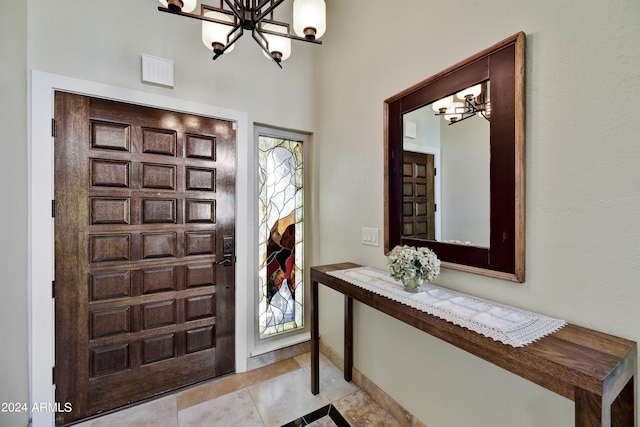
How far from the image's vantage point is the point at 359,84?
212 centimetres

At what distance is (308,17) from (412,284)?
145 centimetres

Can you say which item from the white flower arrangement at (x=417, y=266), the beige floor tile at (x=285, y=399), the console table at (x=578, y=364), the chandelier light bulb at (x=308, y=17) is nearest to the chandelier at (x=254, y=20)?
the chandelier light bulb at (x=308, y=17)

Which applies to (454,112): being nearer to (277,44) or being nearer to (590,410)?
(277,44)

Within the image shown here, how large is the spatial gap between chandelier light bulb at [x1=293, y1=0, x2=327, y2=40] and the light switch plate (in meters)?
1.29

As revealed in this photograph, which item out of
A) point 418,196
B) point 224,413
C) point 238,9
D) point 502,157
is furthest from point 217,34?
point 224,413

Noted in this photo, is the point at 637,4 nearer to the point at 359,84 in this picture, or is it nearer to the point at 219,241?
the point at 359,84

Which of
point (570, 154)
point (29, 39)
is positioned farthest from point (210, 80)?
point (570, 154)

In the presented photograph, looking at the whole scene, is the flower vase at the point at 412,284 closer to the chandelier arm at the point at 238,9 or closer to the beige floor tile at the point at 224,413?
the beige floor tile at the point at 224,413

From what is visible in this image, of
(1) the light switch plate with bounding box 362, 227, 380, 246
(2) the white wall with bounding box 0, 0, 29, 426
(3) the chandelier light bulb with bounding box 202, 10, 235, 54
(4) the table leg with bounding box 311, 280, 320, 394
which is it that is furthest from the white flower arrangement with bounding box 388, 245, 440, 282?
(2) the white wall with bounding box 0, 0, 29, 426

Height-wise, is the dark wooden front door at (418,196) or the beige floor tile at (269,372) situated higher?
the dark wooden front door at (418,196)

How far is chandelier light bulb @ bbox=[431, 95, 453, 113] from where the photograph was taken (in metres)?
1.45

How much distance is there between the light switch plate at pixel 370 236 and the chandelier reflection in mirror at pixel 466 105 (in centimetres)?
88

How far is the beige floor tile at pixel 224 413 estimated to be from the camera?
1726 millimetres

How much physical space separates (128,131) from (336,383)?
2477 mm
